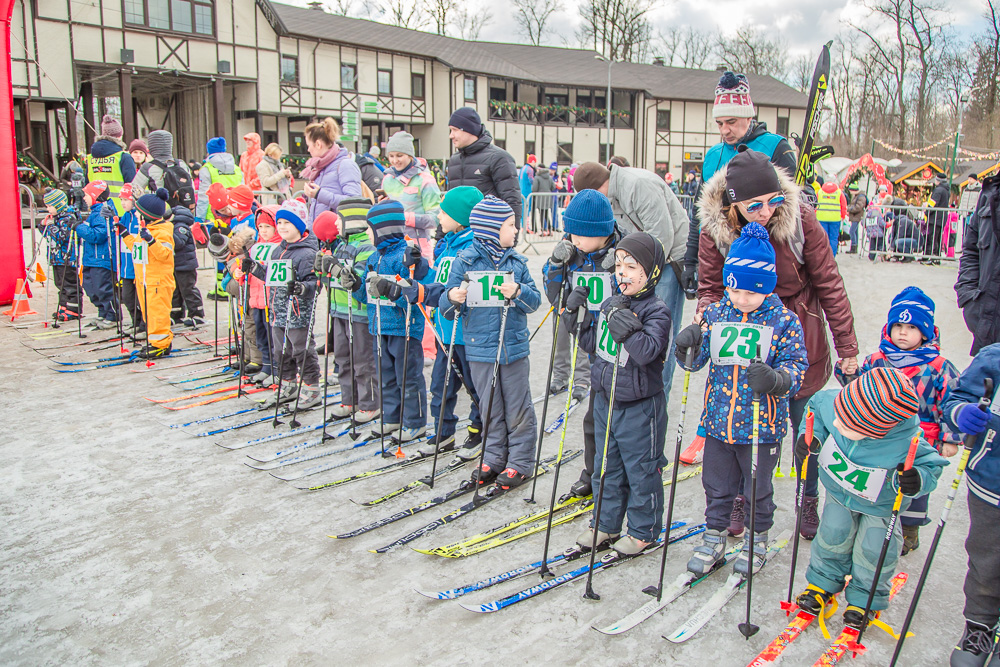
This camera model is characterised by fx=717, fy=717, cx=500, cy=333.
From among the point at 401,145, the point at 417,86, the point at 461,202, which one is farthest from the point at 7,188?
the point at 417,86

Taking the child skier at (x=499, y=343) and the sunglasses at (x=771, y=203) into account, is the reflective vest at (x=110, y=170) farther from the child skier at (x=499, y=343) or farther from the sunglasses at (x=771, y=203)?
the sunglasses at (x=771, y=203)

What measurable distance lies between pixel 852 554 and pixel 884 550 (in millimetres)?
310

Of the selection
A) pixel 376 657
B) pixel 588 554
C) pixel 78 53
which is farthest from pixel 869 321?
pixel 78 53

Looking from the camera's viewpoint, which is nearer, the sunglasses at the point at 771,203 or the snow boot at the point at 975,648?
the snow boot at the point at 975,648

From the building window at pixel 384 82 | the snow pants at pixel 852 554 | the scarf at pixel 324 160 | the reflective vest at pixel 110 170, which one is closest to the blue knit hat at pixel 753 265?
the snow pants at pixel 852 554

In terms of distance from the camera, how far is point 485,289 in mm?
4195

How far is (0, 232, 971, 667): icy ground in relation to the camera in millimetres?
2713

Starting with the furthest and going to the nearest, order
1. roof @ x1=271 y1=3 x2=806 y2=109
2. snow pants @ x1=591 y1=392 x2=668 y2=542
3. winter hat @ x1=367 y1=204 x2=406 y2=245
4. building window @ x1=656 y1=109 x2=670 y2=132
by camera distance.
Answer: building window @ x1=656 y1=109 x2=670 y2=132
roof @ x1=271 y1=3 x2=806 y2=109
winter hat @ x1=367 y1=204 x2=406 y2=245
snow pants @ x1=591 y1=392 x2=668 y2=542

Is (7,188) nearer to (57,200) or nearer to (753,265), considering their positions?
(57,200)

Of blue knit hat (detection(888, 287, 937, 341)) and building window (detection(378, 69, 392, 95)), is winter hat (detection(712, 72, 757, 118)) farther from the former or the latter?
building window (detection(378, 69, 392, 95))

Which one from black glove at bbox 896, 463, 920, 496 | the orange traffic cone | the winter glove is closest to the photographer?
the winter glove

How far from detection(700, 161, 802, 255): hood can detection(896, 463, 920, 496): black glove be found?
4.07 ft

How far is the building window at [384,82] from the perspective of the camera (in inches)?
1208

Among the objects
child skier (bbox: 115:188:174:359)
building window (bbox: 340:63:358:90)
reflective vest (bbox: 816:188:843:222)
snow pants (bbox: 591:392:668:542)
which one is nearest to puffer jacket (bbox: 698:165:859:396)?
snow pants (bbox: 591:392:668:542)
